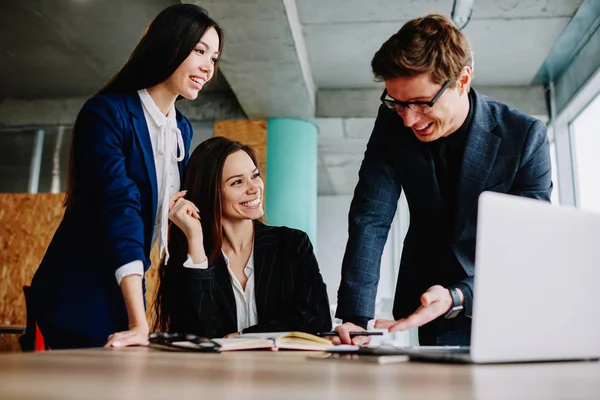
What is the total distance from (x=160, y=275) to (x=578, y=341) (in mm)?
1303

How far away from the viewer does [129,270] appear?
4.22 feet

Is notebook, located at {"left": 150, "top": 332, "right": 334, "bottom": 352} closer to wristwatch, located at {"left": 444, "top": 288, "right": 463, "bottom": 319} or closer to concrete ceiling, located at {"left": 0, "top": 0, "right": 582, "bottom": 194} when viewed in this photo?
wristwatch, located at {"left": 444, "top": 288, "right": 463, "bottom": 319}

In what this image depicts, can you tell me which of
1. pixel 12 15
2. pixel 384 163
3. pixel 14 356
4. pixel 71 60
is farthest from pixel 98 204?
pixel 71 60

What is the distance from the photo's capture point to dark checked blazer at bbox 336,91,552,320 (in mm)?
1544

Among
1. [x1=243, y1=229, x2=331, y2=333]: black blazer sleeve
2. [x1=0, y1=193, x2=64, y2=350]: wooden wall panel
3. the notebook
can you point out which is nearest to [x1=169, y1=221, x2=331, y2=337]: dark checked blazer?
[x1=243, y1=229, x2=331, y2=333]: black blazer sleeve

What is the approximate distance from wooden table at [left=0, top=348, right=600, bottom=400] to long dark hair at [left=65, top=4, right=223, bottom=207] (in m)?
0.92

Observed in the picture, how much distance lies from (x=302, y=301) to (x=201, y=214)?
450 millimetres

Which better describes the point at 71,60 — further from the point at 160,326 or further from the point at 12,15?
the point at 160,326

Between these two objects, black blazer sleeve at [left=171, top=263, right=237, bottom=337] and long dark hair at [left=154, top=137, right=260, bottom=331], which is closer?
black blazer sleeve at [left=171, top=263, right=237, bottom=337]

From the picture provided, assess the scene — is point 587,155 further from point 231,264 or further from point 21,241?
point 21,241

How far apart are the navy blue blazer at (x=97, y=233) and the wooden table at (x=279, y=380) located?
575mm

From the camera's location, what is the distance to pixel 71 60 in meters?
5.23

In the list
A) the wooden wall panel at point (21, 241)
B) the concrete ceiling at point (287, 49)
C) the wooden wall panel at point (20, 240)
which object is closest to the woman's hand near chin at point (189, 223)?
the concrete ceiling at point (287, 49)

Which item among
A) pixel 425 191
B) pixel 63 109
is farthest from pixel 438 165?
pixel 63 109
